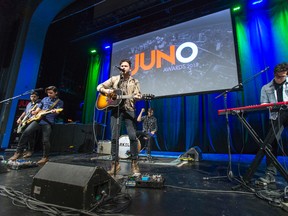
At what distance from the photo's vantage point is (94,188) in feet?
4.31

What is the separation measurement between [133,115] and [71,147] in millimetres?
4601

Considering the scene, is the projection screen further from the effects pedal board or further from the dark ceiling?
the effects pedal board

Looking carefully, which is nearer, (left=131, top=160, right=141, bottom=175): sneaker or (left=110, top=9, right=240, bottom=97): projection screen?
(left=131, top=160, right=141, bottom=175): sneaker

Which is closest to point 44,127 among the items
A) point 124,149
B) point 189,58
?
point 124,149

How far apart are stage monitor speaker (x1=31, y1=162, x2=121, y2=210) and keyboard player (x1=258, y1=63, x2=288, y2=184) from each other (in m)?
1.98

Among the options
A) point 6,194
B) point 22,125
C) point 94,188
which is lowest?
point 6,194

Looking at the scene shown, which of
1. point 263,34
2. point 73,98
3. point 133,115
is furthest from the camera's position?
point 73,98

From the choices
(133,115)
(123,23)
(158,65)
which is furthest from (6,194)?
(123,23)

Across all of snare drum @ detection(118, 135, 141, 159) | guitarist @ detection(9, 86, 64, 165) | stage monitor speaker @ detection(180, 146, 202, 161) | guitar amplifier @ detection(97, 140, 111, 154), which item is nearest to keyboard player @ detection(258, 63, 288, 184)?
stage monitor speaker @ detection(180, 146, 202, 161)

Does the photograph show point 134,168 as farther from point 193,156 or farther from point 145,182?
point 193,156

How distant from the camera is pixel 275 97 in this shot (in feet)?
7.75

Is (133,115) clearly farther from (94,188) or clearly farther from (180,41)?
(180,41)

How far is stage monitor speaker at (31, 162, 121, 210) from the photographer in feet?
4.01

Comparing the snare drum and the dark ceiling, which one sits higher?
the dark ceiling
